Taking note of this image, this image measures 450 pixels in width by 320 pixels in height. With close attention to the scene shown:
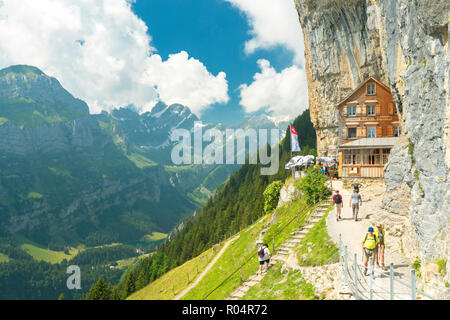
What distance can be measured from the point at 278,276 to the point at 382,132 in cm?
3094

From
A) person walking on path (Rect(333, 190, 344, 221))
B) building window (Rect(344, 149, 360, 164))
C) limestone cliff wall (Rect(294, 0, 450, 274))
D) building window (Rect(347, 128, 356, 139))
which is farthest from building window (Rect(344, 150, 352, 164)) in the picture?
person walking on path (Rect(333, 190, 344, 221))

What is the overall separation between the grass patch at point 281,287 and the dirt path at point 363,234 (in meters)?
3.77

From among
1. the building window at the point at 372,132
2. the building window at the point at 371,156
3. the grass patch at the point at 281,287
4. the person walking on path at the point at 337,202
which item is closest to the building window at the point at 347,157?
the building window at the point at 371,156

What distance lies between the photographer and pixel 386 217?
21.8m

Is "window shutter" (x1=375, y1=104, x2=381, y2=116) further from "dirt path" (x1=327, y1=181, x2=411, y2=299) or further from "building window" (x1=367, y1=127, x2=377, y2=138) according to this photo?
"dirt path" (x1=327, y1=181, x2=411, y2=299)

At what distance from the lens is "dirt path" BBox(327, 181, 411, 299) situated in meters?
14.6

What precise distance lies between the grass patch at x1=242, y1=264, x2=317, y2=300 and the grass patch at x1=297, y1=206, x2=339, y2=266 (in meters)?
1.57

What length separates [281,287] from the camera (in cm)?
1981

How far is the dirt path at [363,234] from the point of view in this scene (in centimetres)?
1463

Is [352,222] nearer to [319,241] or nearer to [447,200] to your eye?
[319,241]

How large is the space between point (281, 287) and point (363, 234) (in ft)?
26.4

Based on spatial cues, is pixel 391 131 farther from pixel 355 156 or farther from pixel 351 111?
pixel 355 156

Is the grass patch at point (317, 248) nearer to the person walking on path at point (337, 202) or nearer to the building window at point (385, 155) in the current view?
the person walking on path at point (337, 202)
